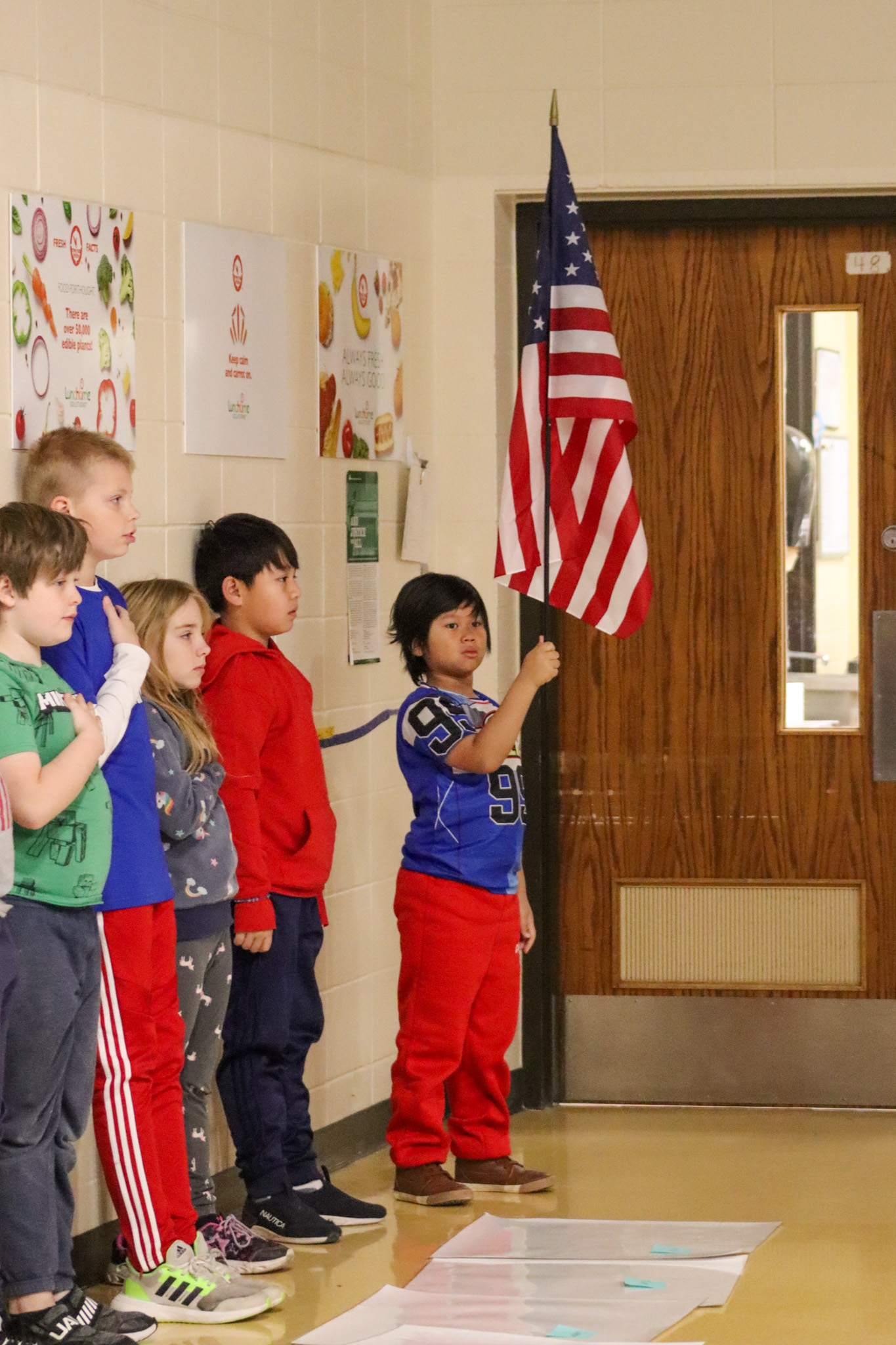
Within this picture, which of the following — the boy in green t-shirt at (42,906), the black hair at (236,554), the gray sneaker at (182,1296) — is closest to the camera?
the boy in green t-shirt at (42,906)

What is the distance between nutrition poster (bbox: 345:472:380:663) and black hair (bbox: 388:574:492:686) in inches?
11.6

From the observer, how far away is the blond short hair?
2939 millimetres

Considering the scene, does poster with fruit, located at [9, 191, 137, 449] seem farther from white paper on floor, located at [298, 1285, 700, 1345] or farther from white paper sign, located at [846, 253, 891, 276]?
white paper sign, located at [846, 253, 891, 276]

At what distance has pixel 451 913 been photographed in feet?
12.0

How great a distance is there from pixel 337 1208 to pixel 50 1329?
0.92 meters

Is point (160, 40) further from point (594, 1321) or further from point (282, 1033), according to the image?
point (594, 1321)

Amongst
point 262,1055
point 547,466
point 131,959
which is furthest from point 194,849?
point 547,466

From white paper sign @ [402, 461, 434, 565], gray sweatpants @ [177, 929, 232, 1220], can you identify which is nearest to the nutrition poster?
white paper sign @ [402, 461, 434, 565]

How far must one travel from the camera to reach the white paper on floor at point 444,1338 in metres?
2.81

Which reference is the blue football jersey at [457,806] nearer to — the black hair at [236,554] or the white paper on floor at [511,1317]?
the black hair at [236,554]

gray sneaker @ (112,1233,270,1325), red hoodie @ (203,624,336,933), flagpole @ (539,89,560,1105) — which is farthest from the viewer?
flagpole @ (539,89,560,1105)

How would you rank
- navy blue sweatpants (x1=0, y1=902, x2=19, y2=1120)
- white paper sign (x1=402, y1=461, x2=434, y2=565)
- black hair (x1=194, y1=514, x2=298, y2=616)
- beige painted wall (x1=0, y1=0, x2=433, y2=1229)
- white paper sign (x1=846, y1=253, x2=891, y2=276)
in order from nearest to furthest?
1. navy blue sweatpants (x1=0, y1=902, x2=19, y2=1120)
2. beige painted wall (x1=0, y1=0, x2=433, y2=1229)
3. black hair (x1=194, y1=514, x2=298, y2=616)
4. white paper sign (x1=402, y1=461, x2=434, y2=565)
5. white paper sign (x1=846, y1=253, x2=891, y2=276)

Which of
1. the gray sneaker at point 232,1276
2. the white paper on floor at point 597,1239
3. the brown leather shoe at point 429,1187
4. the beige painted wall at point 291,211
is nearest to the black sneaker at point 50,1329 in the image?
the gray sneaker at point 232,1276

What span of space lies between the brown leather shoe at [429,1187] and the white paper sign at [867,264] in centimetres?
236
